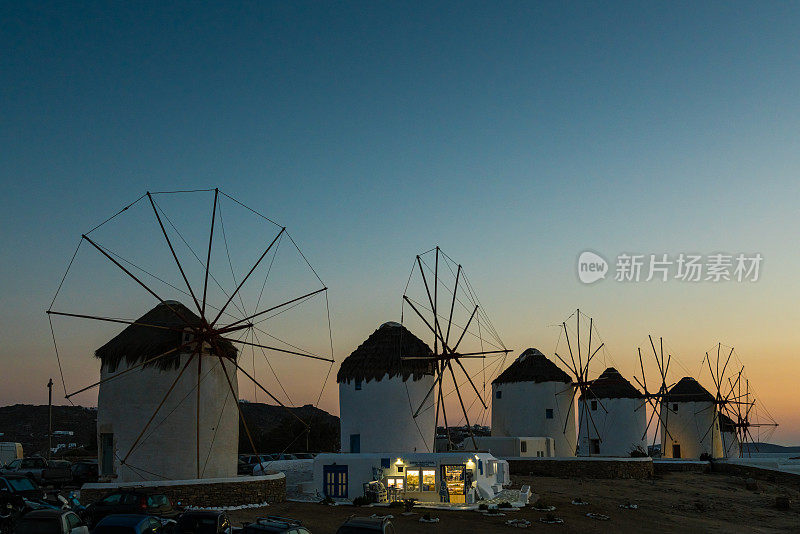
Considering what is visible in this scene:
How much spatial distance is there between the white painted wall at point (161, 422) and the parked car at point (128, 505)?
285 inches

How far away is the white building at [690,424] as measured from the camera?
71.1 meters

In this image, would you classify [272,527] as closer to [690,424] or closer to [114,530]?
[114,530]

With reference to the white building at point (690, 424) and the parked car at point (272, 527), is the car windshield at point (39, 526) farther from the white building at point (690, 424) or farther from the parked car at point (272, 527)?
the white building at point (690, 424)

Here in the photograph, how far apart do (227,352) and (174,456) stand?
5.58 metres

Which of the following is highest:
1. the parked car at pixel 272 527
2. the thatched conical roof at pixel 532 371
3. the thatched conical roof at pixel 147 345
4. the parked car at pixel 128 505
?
the thatched conical roof at pixel 147 345

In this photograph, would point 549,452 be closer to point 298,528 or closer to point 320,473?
point 320,473

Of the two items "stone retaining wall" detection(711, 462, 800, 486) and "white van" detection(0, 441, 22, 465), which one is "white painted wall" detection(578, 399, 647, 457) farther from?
"white van" detection(0, 441, 22, 465)

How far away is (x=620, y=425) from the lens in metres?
68.6

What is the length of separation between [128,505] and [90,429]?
287 feet

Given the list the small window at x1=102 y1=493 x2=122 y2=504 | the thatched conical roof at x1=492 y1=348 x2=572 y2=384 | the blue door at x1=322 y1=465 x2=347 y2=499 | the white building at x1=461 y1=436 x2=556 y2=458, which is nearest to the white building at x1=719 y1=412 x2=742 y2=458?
the thatched conical roof at x1=492 y1=348 x2=572 y2=384

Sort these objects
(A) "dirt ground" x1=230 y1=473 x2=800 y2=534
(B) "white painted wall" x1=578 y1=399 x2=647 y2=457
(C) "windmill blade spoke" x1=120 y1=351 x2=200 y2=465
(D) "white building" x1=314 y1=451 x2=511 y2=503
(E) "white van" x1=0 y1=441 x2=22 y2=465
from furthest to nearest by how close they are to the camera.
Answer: (B) "white painted wall" x1=578 y1=399 x2=647 y2=457 → (E) "white van" x1=0 y1=441 x2=22 y2=465 → (D) "white building" x1=314 y1=451 x2=511 y2=503 → (C) "windmill blade spoke" x1=120 y1=351 x2=200 y2=465 → (A) "dirt ground" x1=230 y1=473 x2=800 y2=534

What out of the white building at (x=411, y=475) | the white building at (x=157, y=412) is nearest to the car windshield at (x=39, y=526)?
the white building at (x=157, y=412)

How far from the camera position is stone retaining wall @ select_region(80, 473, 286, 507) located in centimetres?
2948

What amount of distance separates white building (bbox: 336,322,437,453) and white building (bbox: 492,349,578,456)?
18.2 m
